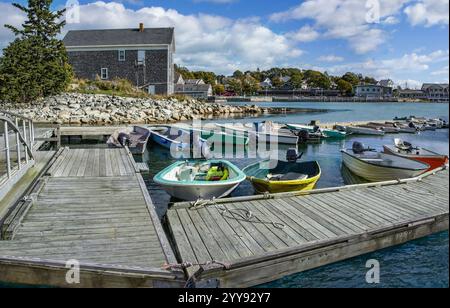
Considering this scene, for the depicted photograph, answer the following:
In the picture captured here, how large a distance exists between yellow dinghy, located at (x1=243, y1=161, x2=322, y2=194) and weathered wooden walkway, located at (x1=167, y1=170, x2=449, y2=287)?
0.90m

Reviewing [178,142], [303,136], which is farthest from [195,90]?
[178,142]

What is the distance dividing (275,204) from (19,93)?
31.7m

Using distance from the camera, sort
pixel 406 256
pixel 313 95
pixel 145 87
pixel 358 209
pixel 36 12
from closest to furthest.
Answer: pixel 406 256 → pixel 358 209 → pixel 36 12 → pixel 145 87 → pixel 313 95

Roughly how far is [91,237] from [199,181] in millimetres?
3818

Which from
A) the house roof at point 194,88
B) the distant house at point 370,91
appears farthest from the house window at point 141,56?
the distant house at point 370,91

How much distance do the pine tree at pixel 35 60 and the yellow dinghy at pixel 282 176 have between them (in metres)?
28.3

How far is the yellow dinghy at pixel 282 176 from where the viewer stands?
9.95m

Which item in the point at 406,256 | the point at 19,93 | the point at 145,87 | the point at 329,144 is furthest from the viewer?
the point at 145,87

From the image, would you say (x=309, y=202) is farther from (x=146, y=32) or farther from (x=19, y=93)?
(x=146, y=32)

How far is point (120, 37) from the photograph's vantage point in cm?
4572

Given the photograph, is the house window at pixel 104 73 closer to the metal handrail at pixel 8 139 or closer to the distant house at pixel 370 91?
the metal handrail at pixel 8 139

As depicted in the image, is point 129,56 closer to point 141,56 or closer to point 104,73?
point 141,56

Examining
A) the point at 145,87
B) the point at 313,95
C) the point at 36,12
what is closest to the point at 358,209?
the point at 36,12

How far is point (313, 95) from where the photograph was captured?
143 meters
